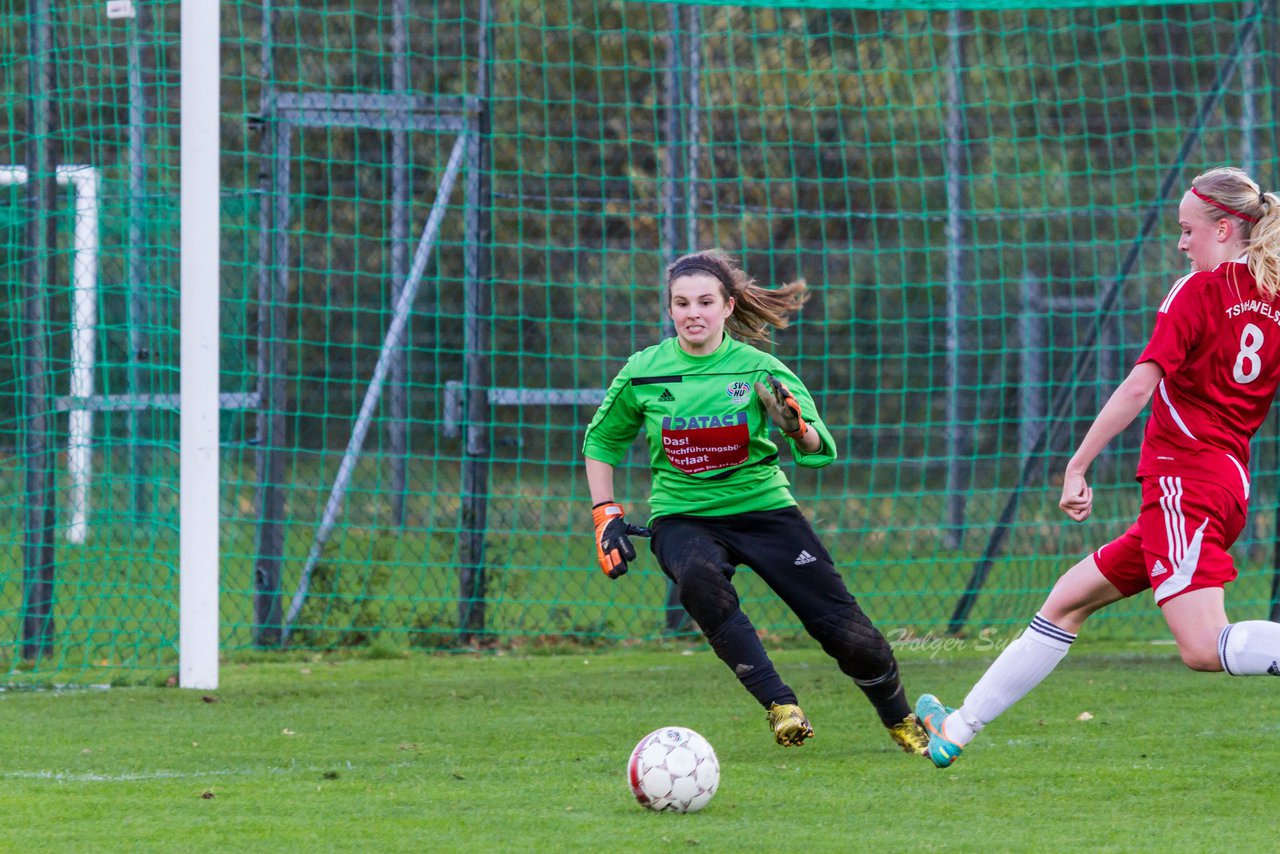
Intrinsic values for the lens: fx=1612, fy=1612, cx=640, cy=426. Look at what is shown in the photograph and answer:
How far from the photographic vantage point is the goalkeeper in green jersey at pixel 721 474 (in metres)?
4.91

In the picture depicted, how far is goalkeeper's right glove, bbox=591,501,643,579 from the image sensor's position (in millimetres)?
4766

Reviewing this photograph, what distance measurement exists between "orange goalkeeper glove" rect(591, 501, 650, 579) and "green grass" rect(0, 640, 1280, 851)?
64cm

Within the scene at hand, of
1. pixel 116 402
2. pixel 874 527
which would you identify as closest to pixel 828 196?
pixel 874 527

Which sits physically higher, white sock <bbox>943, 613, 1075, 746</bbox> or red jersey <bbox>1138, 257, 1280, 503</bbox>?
red jersey <bbox>1138, 257, 1280, 503</bbox>

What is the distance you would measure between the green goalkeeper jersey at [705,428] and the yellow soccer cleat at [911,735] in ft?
2.61

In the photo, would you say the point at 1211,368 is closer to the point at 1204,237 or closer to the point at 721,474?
the point at 1204,237

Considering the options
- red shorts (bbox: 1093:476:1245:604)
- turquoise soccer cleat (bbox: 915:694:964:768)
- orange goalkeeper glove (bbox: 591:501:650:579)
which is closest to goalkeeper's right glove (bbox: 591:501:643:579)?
orange goalkeeper glove (bbox: 591:501:650:579)

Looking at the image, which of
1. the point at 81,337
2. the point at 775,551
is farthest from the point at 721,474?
the point at 81,337

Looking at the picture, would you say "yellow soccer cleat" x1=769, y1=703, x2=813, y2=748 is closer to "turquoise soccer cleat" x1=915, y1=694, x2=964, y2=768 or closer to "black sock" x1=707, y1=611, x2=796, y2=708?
"black sock" x1=707, y1=611, x2=796, y2=708

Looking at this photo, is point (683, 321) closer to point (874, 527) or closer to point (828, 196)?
point (874, 527)

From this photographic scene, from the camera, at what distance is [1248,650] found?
4.07 meters

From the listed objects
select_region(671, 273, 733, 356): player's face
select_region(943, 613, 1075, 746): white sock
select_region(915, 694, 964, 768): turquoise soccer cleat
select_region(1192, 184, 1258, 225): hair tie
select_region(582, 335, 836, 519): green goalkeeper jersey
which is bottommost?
select_region(915, 694, 964, 768): turquoise soccer cleat

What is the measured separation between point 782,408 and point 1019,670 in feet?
3.30

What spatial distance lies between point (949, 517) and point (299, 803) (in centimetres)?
654
